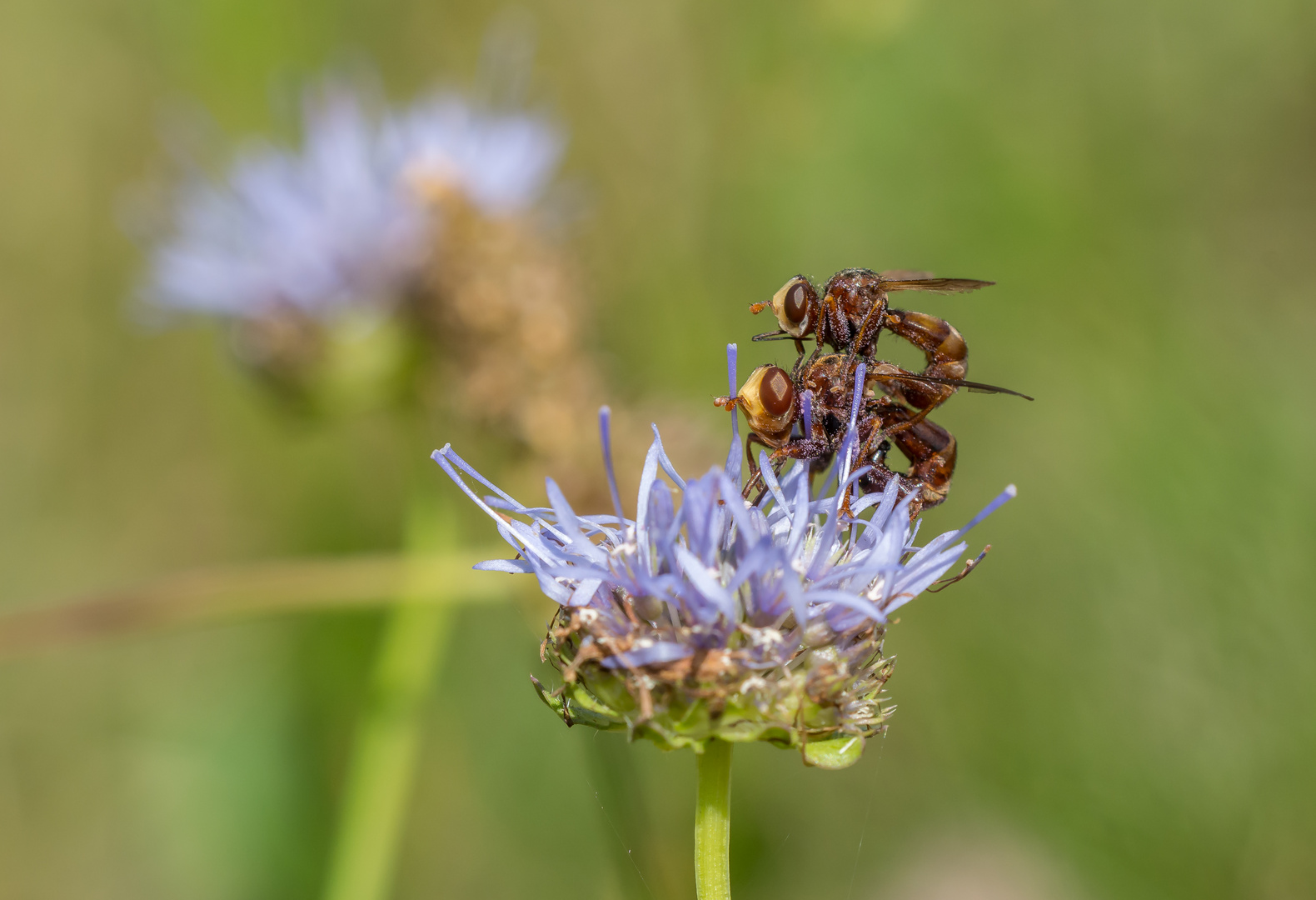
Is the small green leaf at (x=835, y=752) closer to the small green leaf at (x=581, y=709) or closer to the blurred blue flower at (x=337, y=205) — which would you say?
the small green leaf at (x=581, y=709)

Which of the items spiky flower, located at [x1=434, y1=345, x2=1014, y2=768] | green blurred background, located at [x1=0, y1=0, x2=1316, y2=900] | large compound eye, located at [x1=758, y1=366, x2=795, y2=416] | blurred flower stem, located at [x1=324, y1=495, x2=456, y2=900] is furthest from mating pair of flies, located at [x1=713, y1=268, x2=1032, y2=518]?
blurred flower stem, located at [x1=324, y1=495, x2=456, y2=900]

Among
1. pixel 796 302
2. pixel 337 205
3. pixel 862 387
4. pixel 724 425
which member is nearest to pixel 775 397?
pixel 862 387

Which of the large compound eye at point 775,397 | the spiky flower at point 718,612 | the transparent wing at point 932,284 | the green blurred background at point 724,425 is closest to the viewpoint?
the spiky flower at point 718,612

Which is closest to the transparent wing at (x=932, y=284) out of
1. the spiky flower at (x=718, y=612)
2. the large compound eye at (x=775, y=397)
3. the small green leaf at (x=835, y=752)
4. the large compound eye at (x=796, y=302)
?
the large compound eye at (x=796, y=302)

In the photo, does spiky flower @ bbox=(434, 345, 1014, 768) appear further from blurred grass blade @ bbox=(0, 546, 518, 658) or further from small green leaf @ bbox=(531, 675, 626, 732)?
blurred grass blade @ bbox=(0, 546, 518, 658)

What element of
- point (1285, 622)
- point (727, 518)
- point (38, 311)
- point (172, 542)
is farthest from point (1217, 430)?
point (38, 311)

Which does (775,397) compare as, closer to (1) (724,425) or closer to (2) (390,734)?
(2) (390,734)

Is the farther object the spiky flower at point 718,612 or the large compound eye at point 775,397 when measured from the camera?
the large compound eye at point 775,397

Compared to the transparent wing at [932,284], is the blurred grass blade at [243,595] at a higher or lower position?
lower
